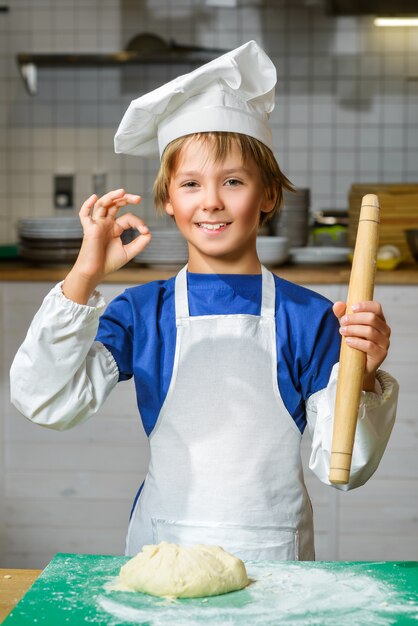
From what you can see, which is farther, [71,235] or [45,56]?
[45,56]

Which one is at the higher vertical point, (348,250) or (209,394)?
(348,250)

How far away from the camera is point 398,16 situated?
137 inches

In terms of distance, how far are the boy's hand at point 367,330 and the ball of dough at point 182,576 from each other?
0.90 feet

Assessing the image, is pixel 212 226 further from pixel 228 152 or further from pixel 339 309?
pixel 339 309

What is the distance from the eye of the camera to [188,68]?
150 inches

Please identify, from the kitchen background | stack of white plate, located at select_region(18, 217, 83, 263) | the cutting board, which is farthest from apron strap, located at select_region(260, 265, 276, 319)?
the kitchen background

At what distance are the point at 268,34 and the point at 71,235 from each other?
4.54 ft

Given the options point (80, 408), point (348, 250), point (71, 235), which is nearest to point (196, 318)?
point (80, 408)

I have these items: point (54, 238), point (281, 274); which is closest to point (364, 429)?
point (281, 274)

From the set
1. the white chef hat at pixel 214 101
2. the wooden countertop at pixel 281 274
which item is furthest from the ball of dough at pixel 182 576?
the wooden countertop at pixel 281 274

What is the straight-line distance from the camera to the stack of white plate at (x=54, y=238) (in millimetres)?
2887

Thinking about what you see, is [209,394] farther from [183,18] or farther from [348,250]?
[183,18]

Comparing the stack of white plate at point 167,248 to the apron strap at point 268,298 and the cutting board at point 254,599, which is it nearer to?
the apron strap at point 268,298

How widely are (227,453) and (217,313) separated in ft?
0.71
